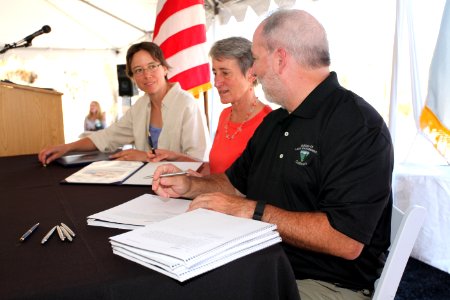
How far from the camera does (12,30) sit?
22.3 ft

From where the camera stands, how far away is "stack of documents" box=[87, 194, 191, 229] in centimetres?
100

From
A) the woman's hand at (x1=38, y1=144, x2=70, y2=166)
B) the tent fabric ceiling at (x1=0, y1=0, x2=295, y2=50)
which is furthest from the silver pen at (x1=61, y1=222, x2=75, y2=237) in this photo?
the tent fabric ceiling at (x1=0, y1=0, x2=295, y2=50)

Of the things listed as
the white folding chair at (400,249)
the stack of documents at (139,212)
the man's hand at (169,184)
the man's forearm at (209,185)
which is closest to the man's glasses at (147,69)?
the man's forearm at (209,185)

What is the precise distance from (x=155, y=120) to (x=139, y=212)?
171cm

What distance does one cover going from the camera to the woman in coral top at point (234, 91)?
6.98ft

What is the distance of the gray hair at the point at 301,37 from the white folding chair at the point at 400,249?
577 millimetres

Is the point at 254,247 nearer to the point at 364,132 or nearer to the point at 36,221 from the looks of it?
the point at 364,132

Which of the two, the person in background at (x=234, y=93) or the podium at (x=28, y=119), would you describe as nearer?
the person in background at (x=234, y=93)

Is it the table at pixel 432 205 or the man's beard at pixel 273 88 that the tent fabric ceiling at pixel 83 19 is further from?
the man's beard at pixel 273 88

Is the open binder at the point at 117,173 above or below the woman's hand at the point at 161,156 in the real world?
below

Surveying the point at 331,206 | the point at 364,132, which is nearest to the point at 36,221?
the point at 331,206

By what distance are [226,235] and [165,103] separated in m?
1.90

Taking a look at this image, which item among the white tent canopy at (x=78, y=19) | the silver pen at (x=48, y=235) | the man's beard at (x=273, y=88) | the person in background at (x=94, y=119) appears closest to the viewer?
the silver pen at (x=48, y=235)

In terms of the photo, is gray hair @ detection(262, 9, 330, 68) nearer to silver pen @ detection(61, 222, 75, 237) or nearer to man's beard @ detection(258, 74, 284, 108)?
man's beard @ detection(258, 74, 284, 108)
